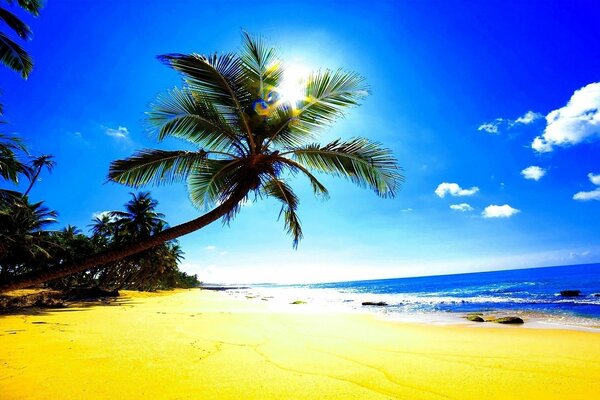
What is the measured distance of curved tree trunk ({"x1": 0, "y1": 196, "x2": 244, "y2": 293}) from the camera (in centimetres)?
286

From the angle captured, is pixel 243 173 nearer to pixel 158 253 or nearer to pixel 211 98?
pixel 211 98

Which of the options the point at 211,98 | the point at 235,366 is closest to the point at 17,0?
the point at 211,98

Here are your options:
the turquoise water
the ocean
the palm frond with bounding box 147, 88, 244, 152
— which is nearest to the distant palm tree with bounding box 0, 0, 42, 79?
the palm frond with bounding box 147, 88, 244, 152

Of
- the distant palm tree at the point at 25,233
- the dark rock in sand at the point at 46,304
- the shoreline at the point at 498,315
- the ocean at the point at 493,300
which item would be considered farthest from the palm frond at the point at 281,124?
the distant palm tree at the point at 25,233

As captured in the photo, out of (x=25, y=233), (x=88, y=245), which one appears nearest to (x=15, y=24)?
(x=25, y=233)

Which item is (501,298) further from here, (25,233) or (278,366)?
(25,233)

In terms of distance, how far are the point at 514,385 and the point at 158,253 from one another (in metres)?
33.3

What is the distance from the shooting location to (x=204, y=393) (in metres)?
3.53

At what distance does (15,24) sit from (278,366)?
10751 mm

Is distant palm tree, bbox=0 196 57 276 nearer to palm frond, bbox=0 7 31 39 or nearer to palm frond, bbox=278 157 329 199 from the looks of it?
palm frond, bbox=0 7 31 39

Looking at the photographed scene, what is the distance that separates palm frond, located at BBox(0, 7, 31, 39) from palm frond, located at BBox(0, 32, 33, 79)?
69cm

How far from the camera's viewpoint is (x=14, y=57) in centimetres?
786

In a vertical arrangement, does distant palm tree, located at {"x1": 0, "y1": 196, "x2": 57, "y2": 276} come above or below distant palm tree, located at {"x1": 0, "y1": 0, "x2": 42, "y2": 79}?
below

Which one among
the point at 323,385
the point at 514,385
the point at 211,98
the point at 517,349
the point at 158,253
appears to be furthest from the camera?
the point at 158,253
